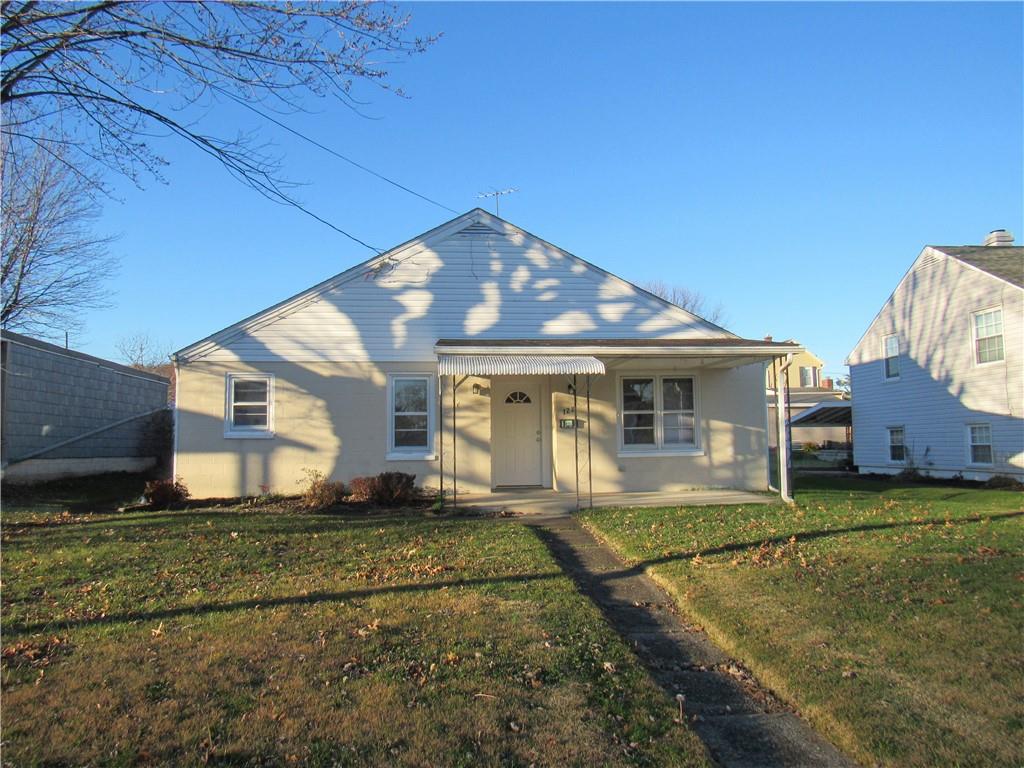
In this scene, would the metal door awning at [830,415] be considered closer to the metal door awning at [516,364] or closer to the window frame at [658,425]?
the window frame at [658,425]

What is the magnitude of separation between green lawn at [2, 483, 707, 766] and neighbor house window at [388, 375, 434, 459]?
19.9 feet

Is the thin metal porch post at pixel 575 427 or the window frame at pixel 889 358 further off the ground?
the window frame at pixel 889 358

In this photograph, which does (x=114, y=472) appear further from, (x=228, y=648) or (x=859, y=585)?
(x=859, y=585)

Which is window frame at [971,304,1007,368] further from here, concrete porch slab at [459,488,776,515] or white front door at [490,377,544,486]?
white front door at [490,377,544,486]

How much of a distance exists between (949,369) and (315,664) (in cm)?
2215

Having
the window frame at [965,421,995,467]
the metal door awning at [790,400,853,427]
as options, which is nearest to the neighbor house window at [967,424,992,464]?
the window frame at [965,421,995,467]

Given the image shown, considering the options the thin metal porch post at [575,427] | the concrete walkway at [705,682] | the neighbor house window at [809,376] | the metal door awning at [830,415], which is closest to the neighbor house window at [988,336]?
the metal door awning at [830,415]

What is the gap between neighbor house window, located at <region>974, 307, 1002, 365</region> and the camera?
19.6m

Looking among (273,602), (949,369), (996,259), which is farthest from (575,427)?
(996,259)

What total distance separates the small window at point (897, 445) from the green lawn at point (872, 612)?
1335 cm

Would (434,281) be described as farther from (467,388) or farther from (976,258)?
(976,258)

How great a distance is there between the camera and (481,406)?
47.6 ft

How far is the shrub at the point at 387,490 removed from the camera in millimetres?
13086

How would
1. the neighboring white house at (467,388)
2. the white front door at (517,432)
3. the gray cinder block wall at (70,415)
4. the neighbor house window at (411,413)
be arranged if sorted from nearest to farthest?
the neighboring white house at (467,388) → the neighbor house window at (411,413) → the white front door at (517,432) → the gray cinder block wall at (70,415)
